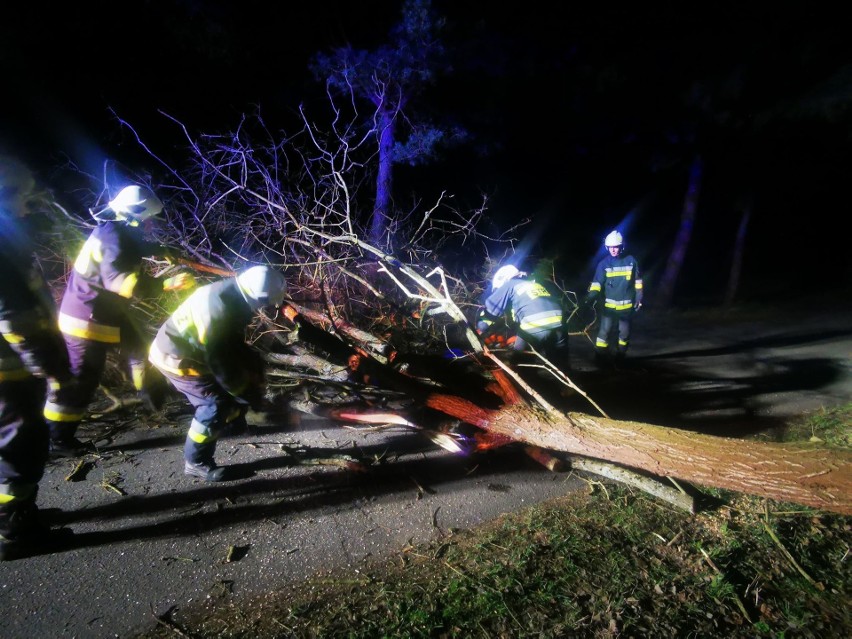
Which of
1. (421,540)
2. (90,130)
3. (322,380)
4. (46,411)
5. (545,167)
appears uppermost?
(545,167)

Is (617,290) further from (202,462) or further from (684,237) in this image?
(684,237)

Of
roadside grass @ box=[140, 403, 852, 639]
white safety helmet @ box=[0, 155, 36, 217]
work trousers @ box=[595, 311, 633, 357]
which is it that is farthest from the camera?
work trousers @ box=[595, 311, 633, 357]

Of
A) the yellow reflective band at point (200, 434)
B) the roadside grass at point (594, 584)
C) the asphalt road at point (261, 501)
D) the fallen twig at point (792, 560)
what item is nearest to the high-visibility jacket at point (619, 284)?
the asphalt road at point (261, 501)

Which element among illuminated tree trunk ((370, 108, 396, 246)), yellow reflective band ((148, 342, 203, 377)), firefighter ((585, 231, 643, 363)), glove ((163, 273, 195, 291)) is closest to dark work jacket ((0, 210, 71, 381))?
yellow reflective band ((148, 342, 203, 377))

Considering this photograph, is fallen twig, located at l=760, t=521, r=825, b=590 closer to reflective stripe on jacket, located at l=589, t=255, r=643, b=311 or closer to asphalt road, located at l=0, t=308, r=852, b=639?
asphalt road, located at l=0, t=308, r=852, b=639

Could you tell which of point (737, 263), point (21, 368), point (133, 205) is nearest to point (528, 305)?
point (133, 205)

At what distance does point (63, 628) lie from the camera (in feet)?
6.18

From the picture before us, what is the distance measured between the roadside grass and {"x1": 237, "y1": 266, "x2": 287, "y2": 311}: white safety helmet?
1.51m

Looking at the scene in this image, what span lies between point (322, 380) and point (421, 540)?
1559mm

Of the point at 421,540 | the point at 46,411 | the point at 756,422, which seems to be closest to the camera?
the point at 421,540

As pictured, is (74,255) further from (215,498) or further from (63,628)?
(63,628)

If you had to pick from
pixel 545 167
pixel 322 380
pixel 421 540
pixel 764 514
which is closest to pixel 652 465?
pixel 764 514

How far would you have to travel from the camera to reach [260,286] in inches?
97.8

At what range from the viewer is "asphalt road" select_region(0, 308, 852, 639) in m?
2.07
